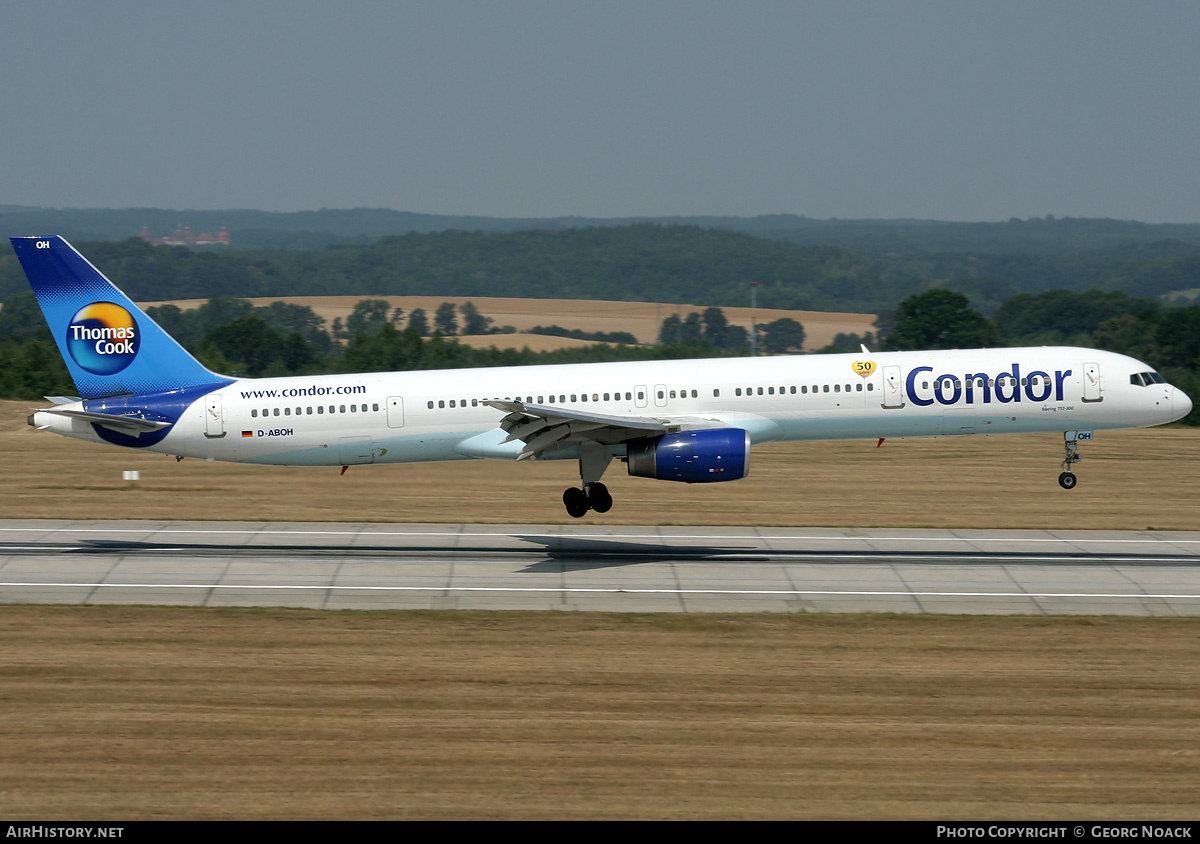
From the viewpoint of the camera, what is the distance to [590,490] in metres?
37.7

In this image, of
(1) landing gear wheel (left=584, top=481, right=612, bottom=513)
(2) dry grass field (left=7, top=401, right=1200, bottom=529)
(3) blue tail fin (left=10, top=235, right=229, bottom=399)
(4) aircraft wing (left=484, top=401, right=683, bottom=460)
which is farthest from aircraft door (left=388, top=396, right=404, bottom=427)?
(1) landing gear wheel (left=584, top=481, right=612, bottom=513)

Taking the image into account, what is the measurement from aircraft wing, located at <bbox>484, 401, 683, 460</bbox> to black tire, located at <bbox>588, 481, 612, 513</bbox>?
2.00 metres

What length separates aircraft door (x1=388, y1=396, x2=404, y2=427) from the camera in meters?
37.1

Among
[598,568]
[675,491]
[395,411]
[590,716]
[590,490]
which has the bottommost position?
[675,491]

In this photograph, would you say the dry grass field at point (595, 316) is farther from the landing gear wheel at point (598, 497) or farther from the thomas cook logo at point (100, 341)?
the thomas cook logo at point (100, 341)

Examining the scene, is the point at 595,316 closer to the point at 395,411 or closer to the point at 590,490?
the point at 590,490

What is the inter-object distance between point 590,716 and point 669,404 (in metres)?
15.8

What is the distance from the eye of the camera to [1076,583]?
108ft

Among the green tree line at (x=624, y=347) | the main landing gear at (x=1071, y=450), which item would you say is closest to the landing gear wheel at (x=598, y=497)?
the main landing gear at (x=1071, y=450)

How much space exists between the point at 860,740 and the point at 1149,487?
32117 millimetres

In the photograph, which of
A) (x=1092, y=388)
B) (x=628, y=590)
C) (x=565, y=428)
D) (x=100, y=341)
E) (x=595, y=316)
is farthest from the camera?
(x=595, y=316)

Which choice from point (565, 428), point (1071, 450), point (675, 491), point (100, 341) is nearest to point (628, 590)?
point (565, 428)
